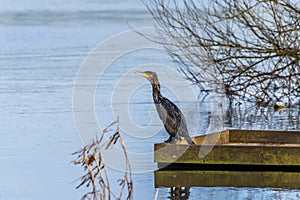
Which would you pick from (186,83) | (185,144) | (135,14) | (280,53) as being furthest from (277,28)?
(135,14)

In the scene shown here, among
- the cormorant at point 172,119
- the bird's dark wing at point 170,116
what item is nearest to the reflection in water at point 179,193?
the cormorant at point 172,119

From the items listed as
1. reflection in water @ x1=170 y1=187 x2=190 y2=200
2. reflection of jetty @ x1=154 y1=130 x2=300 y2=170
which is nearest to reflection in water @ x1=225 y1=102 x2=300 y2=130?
reflection of jetty @ x1=154 y1=130 x2=300 y2=170

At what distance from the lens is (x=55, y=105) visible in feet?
50.5

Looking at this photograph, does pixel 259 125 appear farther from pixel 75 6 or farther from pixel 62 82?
pixel 75 6

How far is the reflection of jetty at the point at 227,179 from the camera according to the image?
32.5 feet

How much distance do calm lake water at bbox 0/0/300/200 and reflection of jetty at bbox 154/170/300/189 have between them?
5.9 inches

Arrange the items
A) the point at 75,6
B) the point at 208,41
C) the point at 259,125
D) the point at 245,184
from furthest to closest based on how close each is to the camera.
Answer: the point at 75,6, the point at 208,41, the point at 259,125, the point at 245,184

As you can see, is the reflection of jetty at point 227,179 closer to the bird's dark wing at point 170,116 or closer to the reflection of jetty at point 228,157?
the reflection of jetty at point 228,157

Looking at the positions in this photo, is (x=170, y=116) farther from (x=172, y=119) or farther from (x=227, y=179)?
(x=227, y=179)

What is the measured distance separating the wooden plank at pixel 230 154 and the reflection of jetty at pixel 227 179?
0.12 metres

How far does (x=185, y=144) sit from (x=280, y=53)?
4.51 metres

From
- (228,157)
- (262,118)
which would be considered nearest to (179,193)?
(228,157)

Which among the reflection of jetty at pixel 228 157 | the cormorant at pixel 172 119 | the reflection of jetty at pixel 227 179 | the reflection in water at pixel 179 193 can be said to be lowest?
the reflection in water at pixel 179 193

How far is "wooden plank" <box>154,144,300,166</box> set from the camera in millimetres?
10219
